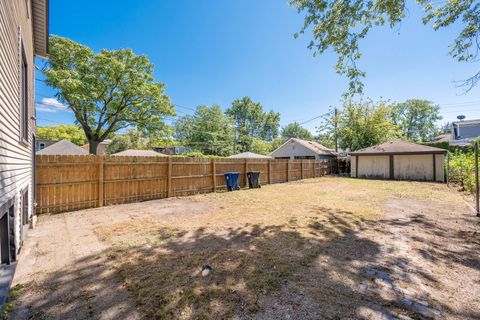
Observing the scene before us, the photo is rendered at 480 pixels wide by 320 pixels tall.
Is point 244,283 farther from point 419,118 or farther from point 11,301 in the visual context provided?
point 419,118

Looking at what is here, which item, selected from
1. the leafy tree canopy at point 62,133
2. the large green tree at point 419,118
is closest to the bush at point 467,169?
the large green tree at point 419,118

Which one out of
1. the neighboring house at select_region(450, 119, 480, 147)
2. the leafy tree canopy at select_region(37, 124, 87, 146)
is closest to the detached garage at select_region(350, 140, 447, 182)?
the neighboring house at select_region(450, 119, 480, 147)

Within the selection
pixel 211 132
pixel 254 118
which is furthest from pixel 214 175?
pixel 254 118

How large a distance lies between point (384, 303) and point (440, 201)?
8509mm

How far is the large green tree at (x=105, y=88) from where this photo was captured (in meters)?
17.4

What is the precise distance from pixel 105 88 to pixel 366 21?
20.3 m

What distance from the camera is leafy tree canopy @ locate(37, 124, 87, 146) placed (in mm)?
46591

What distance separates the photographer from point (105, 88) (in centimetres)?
1909

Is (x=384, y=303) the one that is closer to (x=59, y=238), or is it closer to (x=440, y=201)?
(x=59, y=238)

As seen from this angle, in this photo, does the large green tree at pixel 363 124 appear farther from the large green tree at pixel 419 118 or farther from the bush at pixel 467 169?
the large green tree at pixel 419 118

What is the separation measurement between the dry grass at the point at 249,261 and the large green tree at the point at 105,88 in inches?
694

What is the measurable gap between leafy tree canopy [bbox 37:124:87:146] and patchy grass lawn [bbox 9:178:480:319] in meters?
A: 53.1

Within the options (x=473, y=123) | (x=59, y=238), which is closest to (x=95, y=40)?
(x=59, y=238)

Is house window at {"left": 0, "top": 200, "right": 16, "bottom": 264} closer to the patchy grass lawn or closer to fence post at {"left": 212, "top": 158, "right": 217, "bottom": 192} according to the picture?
the patchy grass lawn
